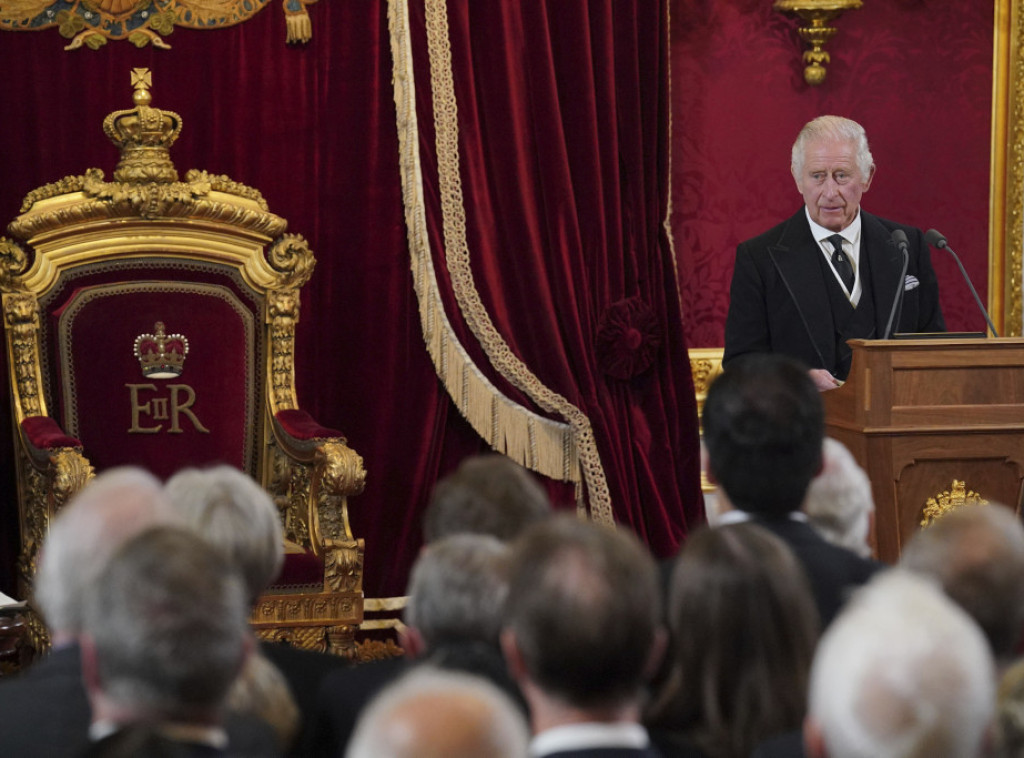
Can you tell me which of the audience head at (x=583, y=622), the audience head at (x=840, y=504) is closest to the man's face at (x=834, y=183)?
the audience head at (x=840, y=504)

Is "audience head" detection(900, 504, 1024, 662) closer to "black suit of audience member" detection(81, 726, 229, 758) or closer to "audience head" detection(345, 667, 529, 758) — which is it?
"audience head" detection(345, 667, 529, 758)

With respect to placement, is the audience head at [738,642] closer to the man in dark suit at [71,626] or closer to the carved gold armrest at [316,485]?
the man in dark suit at [71,626]

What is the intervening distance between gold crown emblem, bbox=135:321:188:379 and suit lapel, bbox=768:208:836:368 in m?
1.78

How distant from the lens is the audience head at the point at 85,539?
1.77 m

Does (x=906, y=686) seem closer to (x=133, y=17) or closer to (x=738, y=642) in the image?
(x=738, y=642)

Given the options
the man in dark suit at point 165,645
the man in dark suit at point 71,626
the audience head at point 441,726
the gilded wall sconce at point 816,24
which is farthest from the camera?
the gilded wall sconce at point 816,24

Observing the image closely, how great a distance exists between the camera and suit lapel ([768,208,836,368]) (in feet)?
13.9

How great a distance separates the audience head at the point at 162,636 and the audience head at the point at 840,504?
1226 mm

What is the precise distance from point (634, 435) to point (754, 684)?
127 inches

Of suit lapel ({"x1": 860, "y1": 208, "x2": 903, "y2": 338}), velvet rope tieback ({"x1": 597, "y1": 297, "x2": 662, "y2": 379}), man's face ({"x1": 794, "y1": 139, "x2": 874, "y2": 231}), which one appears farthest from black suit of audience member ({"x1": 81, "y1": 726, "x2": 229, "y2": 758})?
velvet rope tieback ({"x1": 597, "y1": 297, "x2": 662, "y2": 379})

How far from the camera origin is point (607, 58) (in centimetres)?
479

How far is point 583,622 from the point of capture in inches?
58.7

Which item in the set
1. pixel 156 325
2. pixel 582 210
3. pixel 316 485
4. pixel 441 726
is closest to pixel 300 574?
pixel 316 485

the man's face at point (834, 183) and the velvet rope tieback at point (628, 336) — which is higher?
the man's face at point (834, 183)
